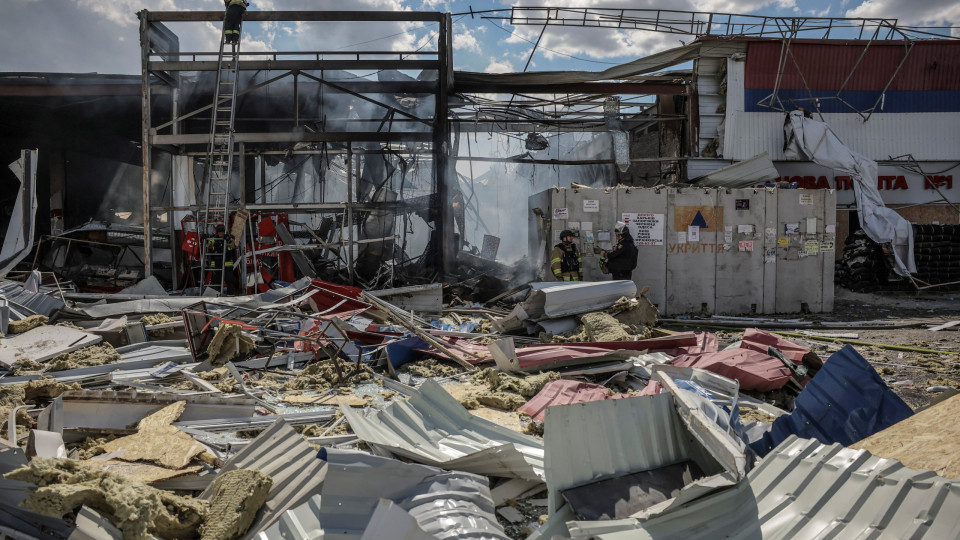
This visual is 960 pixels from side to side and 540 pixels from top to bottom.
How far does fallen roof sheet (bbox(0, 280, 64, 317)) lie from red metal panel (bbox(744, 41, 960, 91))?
16683 millimetres

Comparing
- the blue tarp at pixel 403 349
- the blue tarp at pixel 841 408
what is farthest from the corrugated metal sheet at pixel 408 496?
the blue tarp at pixel 403 349

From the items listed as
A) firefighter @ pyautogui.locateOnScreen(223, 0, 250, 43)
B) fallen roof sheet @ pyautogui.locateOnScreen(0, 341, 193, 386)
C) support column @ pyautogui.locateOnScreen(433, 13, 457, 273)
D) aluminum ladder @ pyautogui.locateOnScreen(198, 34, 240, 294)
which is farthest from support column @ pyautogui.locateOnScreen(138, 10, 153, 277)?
fallen roof sheet @ pyautogui.locateOnScreen(0, 341, 193, 386)

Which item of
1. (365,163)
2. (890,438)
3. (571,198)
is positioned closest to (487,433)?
(890,438)

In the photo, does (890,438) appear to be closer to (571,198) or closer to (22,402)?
(22,402)

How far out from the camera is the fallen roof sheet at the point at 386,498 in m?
2.96

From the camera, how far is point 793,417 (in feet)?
12.8

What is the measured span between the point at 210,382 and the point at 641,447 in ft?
16.0

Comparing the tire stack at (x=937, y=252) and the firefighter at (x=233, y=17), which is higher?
the firefighter at (x=233, y=17)

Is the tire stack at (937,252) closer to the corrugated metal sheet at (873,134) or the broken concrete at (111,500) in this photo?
the corrugated metal sheet at (873,134)

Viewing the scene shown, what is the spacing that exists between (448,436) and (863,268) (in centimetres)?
1526

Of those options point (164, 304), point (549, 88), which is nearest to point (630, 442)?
point (164, 304)

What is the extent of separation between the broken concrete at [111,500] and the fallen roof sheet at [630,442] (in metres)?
1.84

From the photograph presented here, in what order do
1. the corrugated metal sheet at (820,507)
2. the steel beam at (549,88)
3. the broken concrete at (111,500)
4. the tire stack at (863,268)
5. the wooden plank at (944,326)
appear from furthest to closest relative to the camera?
1. the steel beam at (549,88)
2. the tire stack at (863,268)
3. the wooden plank at (944,326)
4. the broken concrete at (111,500)
5. the corrugated metal sheet at (820,507)

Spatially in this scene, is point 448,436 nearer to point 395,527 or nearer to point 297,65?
point 395,527
